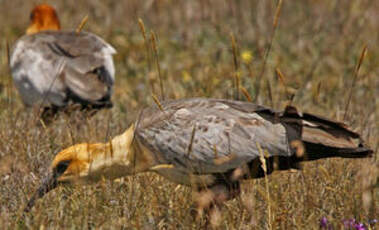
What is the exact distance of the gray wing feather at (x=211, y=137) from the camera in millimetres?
4242

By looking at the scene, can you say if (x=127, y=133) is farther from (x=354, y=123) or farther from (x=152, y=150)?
(x=354, y=123)

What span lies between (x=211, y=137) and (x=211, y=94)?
2.54 meters

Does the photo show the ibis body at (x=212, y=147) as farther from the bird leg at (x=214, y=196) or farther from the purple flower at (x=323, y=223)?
the purple flower at (x=323, y=223)

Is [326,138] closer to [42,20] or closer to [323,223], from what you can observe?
[323,223]

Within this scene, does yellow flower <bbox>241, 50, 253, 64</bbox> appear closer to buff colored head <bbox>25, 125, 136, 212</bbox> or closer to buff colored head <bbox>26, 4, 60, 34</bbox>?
buff colored head <bbox>26, 4, 60, 34</bbox>

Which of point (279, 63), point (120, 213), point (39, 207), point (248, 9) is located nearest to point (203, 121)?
point (120, 213)

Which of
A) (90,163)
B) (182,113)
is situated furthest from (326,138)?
(90,163)

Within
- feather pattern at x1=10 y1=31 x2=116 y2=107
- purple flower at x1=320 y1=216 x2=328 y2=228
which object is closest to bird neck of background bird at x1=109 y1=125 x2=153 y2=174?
purple flower at x1=320 y1=216 x2=328 y2=228

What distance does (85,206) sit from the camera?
4.00 meters

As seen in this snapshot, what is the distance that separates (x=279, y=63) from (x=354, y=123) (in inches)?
120

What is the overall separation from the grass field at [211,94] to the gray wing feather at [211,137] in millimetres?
→ 239

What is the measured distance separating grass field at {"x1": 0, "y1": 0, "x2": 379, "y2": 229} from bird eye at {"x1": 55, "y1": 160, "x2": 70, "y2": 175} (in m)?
0.15

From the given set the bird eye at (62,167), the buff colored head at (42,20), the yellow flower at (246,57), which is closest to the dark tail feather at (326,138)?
the bird eye at (62,167)

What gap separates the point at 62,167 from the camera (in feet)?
14.8
